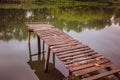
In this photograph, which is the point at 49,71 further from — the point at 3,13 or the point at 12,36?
the point at 3,13

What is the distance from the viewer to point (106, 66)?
26.9 feet

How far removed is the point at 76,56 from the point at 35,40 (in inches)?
249

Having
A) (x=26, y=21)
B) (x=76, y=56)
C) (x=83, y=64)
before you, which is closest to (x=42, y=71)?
(x=76, y=56)

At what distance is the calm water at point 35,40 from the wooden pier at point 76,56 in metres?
1.00

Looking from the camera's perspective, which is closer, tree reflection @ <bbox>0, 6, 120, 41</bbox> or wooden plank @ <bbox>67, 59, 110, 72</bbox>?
wooden plank @ <bbox>67, 59, 110, 72</bbox>

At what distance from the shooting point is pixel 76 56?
350 inches

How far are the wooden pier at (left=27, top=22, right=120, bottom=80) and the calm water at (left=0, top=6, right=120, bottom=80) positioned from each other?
1.00 meters

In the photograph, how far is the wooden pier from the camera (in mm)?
7839

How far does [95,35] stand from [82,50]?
8.06m

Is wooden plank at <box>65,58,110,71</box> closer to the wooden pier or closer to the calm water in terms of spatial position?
the wooden pier

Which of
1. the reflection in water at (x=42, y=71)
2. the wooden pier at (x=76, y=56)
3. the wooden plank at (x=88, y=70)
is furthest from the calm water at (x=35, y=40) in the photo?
the wooden plank at (x=88, y=70)

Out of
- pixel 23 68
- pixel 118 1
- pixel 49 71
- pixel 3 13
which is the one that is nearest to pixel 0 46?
pixel 23 68

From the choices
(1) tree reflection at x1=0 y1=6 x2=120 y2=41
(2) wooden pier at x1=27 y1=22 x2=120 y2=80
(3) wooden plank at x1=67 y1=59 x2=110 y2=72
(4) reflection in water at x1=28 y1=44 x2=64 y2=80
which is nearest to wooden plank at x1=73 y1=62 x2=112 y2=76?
(2) wooden pier at x1=27 y1=22 x2=120 y2=80

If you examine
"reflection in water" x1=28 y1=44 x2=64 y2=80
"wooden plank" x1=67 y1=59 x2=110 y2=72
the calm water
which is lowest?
"reflection in water" x1=28 y1=44 x2=64 y2=80
